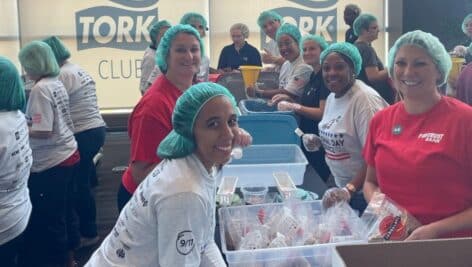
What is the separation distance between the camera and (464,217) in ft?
5.14

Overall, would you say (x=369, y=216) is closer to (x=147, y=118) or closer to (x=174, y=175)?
(x=174, y=175)

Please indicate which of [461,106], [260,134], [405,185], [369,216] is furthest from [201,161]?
[260,134]

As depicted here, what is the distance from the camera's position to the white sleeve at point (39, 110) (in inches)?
114

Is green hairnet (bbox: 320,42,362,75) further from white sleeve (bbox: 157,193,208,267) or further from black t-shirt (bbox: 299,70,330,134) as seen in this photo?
white sleeve (bbox: 157,193,208,267)

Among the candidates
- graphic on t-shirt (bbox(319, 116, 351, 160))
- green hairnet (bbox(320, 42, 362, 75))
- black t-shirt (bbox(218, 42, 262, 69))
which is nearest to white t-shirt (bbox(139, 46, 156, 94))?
black t-shirt (bbox(218, 42, 262, 69))

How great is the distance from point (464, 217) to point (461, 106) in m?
0.30

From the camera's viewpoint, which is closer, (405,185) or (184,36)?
(405,185)

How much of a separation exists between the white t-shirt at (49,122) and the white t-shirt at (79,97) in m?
0.31

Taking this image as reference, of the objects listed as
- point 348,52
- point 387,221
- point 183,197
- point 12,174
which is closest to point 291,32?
point 348,52

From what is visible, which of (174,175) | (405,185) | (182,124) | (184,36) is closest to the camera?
(174,175)

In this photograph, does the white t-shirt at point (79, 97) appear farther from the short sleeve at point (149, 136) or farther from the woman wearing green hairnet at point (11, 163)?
the short sleeve at point (149, 136)

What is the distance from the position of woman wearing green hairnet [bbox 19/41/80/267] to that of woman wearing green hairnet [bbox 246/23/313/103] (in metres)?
1.19

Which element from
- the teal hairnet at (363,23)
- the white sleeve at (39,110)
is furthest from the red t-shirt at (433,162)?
the teal hairnet at (363,23)

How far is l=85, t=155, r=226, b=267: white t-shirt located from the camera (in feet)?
Answer: 4.04
